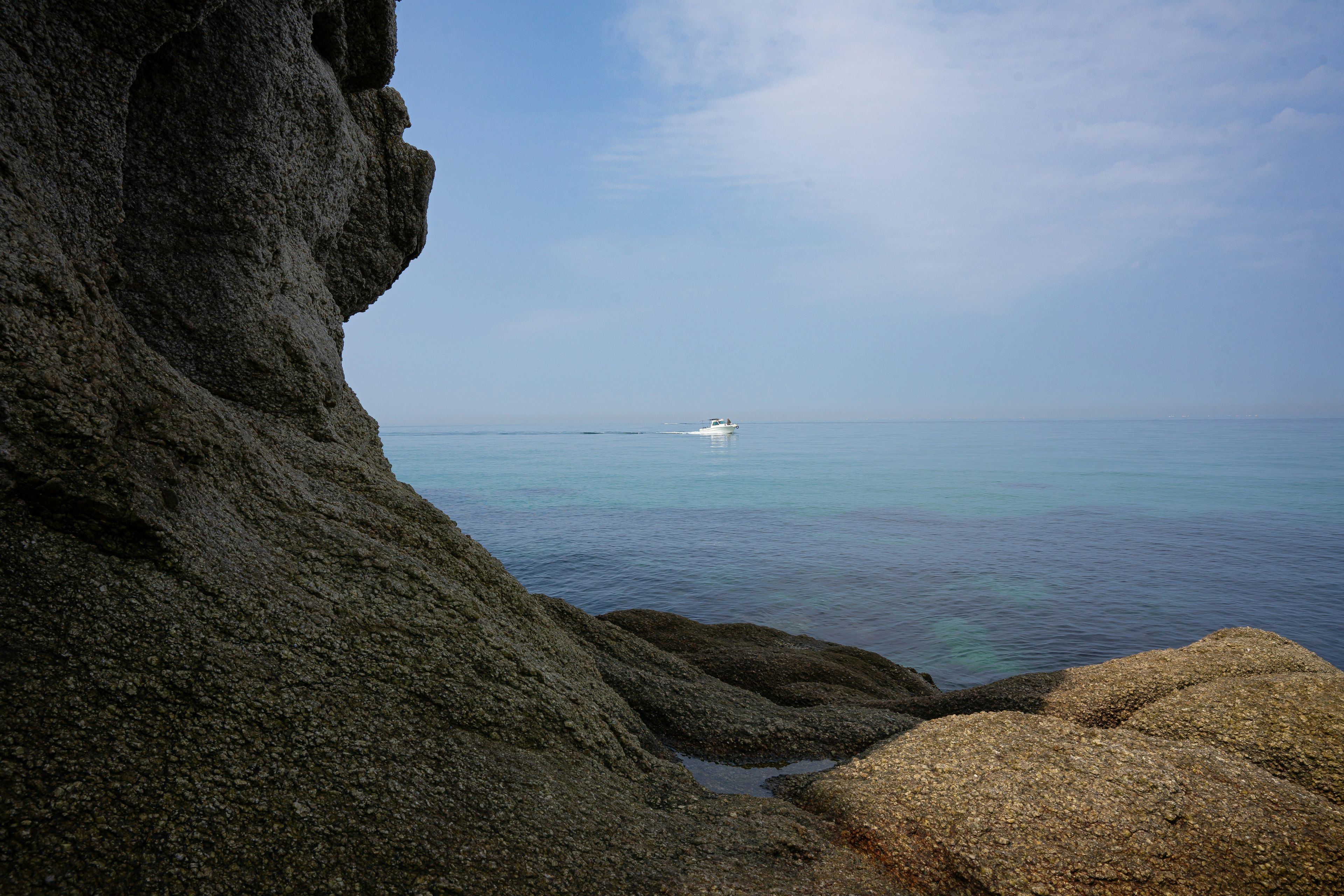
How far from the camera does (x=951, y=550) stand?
29.6 meters

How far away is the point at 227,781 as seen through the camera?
13.5 ft

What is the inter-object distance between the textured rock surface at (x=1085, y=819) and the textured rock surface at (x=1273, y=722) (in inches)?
20.4

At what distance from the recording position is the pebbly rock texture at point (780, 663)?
35.1 ft

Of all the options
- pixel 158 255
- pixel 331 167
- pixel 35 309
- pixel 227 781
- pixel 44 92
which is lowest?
pixel 227 781

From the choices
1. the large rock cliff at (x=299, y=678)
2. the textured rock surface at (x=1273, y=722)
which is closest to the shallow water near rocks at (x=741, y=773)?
the large rock cliff at (x=299, y=678)

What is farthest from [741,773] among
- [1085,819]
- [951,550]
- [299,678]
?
[951,550]

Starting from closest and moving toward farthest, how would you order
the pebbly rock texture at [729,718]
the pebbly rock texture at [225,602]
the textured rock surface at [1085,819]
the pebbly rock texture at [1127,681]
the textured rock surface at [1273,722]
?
1. the pebbly rock texture at [225,602]
2. the textured rock surface at [1085,819]
3. the textured rock surface at [1273,722]
4. the pebbly rock texture at [729,718]
5. the pebbly rock texture at [1127,681]

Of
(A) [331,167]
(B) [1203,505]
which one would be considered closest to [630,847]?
(A) [331,167]

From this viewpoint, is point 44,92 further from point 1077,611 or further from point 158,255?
point 1077,611

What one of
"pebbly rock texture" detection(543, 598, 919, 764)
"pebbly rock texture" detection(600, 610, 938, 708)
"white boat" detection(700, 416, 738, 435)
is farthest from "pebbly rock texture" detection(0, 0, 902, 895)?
"white boat" detection(700, 416, 738, 435)

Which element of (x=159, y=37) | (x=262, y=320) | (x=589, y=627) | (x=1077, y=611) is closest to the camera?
(x=159, y=37)

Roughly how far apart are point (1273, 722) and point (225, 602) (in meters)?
9.81

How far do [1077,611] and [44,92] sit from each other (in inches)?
937

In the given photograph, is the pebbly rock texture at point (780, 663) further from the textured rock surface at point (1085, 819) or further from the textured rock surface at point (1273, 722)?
the textured rock surface at point (1085, 819)
